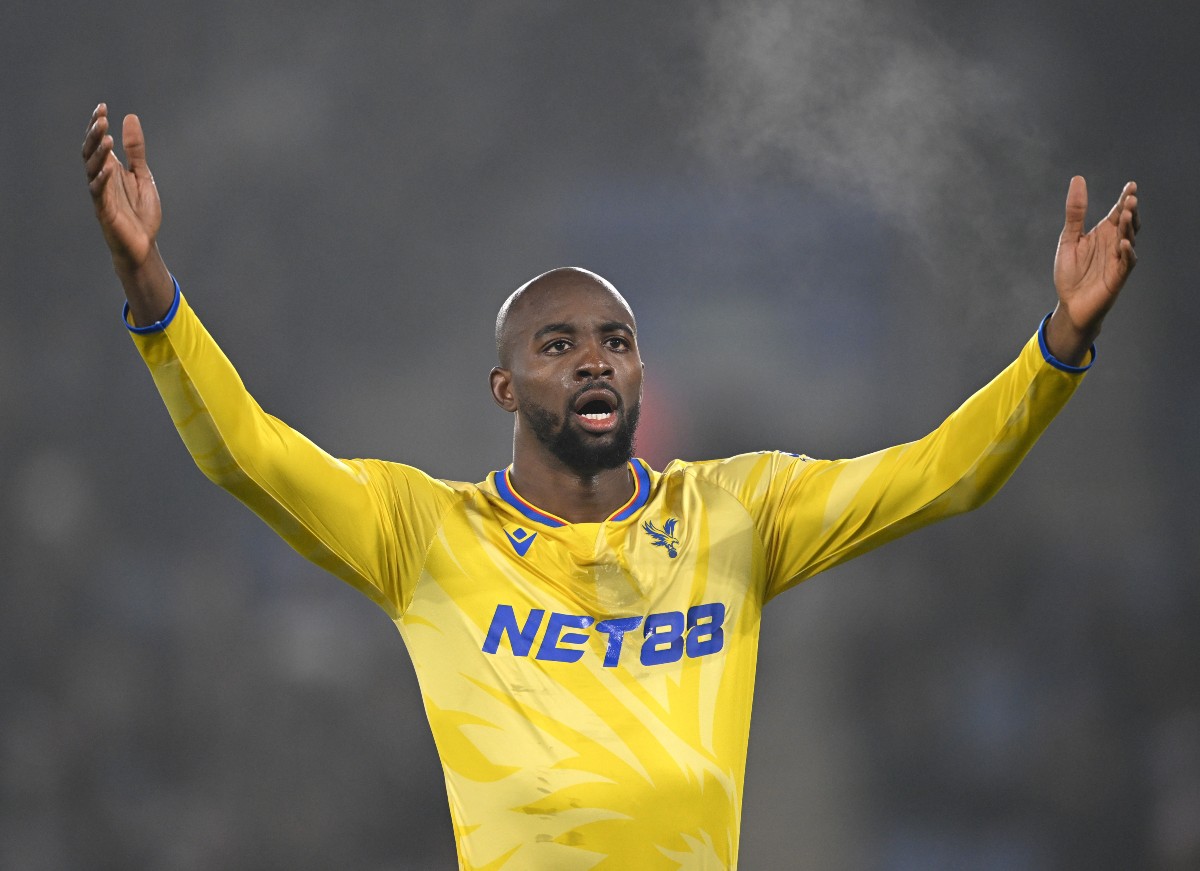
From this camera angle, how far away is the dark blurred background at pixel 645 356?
3.92 metres

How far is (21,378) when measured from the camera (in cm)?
405

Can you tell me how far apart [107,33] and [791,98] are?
2.11 metres

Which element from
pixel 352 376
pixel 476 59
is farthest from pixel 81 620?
pixel 476 59

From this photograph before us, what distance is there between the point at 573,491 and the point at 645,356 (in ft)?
5.96

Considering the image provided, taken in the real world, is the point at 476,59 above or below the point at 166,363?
above

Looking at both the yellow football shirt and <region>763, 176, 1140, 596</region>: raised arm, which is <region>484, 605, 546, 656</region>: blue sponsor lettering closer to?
the yellow football shirt

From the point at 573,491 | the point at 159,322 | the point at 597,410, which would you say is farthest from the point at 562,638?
the point at 159,322

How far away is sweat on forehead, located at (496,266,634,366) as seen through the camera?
7.91ft

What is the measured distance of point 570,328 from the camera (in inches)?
92.8

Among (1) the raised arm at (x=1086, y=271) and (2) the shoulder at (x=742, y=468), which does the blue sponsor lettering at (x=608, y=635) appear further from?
(1) the raised arm at (x=1086, y=271)

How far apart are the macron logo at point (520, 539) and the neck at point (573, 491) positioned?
8cm

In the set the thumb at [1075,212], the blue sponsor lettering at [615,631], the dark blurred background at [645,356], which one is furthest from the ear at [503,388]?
the dark blurred background at [645,356]

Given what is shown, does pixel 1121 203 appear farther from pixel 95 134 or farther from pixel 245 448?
pixel 95 134

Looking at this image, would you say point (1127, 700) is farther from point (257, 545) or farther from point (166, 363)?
point (166, 363)
